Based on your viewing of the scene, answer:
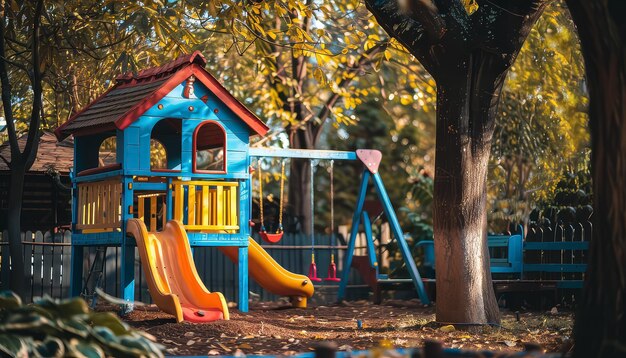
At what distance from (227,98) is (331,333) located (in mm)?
4306

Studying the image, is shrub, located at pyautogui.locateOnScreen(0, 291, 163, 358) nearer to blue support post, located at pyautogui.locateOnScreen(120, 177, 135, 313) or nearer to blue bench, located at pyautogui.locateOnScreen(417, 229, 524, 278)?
blue support post, located at pyautogui.locateOnScreen(120, 177, 135, 313)

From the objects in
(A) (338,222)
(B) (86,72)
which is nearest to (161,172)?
(B) (86,72)

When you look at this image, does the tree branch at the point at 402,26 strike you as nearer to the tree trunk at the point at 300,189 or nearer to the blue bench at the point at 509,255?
the blue bench at the point at 509,255

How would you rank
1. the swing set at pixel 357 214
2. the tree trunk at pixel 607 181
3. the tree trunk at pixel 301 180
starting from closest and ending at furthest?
1. the tree trunk at pixel 607 181
2. the swing set at pixel 357 214
3. the tree trunk at pixel 301 180

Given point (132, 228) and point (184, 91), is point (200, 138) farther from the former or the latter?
point (132, 228)

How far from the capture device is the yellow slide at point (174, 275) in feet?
39.7

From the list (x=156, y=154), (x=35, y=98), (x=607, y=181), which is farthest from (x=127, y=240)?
(x=607, y=181)

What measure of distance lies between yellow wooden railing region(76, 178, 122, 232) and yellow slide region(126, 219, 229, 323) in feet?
1.76

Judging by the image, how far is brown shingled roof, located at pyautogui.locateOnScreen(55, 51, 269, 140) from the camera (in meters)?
13.5

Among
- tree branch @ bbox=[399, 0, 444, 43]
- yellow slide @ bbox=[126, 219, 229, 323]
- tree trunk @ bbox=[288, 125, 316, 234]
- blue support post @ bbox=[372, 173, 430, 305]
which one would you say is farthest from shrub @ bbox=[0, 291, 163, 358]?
tree trunk @ bbox=[288, 125, 316, 234]

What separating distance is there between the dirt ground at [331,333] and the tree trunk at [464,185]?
374 mm

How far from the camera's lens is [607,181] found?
597cm

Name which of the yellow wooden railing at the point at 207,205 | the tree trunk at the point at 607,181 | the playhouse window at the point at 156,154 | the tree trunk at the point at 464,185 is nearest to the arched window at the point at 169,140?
the yellow wooden railing at the point at 207,205

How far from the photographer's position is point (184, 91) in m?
13.9
